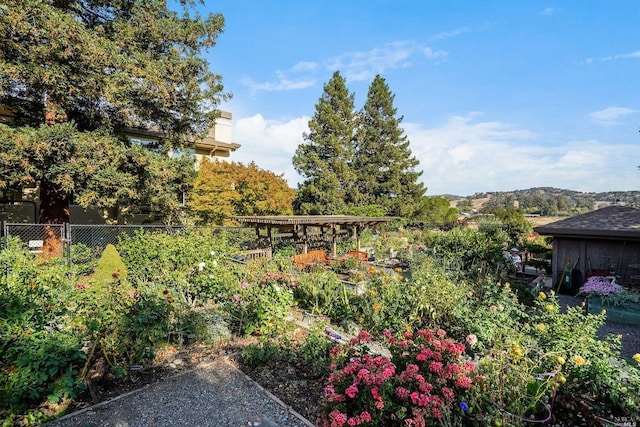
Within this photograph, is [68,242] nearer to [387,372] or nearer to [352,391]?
[352,391]

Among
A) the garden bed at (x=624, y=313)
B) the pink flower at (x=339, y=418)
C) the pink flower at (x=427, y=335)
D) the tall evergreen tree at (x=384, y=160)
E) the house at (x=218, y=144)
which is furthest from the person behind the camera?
the tall evergreen tree at (x=384, y=160)

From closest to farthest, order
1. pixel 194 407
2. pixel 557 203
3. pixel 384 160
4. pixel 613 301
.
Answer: pixel 194 407 < pixel 613 301 < pixel 384 160 < pixel 557 203

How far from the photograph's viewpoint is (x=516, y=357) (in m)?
2.70

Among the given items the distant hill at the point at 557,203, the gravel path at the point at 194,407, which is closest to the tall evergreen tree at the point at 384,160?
the distant hill at the point at 557,203

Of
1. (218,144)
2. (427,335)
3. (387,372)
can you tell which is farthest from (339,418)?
(218,144)

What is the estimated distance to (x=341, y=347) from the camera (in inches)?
135

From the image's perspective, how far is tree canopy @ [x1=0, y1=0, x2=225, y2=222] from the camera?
866 centimetres

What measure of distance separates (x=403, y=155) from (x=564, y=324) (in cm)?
2571

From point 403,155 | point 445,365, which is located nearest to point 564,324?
point 445,365

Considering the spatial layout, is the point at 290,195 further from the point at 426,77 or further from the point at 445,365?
the point at 445,365

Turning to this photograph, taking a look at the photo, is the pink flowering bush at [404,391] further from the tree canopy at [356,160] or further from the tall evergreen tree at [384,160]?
the tall evergreen tree at [384,160]

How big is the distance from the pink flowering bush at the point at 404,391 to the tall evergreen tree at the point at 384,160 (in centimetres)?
2367

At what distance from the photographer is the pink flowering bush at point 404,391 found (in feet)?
7.10

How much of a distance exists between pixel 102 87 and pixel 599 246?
14537 mm
